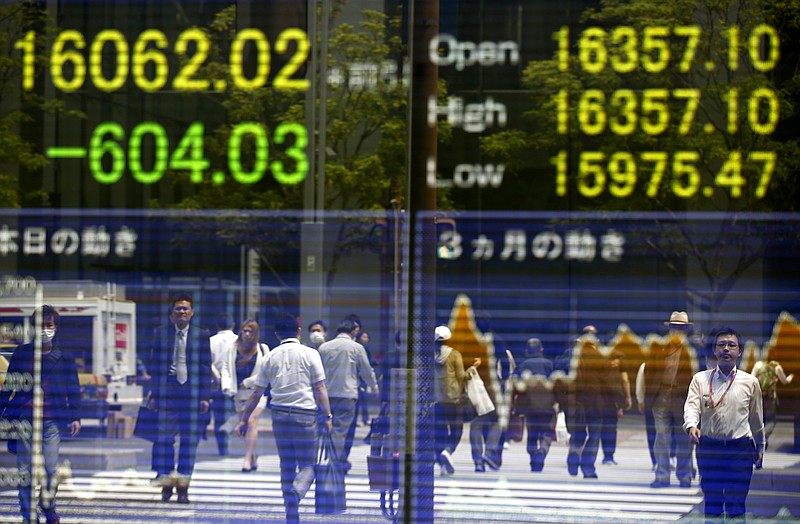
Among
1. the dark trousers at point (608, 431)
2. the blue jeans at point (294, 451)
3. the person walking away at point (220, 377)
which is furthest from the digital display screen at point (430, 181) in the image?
the blue jeans at point (294, 451)

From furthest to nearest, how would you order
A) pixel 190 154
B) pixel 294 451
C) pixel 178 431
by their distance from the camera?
pixel 294 451, pixel 178 431, pixel 190 154

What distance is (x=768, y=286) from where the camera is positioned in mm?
6762

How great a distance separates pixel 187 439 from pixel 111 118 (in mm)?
1912

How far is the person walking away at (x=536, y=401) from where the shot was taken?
24.1 feet

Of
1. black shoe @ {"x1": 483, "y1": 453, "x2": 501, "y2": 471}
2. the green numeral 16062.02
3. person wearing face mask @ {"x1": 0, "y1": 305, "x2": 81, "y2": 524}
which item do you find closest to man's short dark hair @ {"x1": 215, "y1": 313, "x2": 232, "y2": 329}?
person wearing face mask @ {"x1": 0, "y1": 305, "x2": 81, "y2": 524}

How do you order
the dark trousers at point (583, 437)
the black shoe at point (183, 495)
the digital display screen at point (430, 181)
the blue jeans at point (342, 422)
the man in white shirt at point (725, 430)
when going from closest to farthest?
1. the digital display screen at point (430, 181)
2. the man in white shirt at point (725, 430)
3. the dark trousers at point (583, 437)
4. the black shoe at point (183, 495)
5. the blue jeans at point (342, 422)

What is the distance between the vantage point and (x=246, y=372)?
859 centimetres

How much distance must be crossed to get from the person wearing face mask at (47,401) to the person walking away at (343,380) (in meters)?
1.41

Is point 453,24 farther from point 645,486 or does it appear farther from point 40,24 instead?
point 645,486

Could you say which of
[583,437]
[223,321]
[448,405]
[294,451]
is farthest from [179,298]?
[583,437]

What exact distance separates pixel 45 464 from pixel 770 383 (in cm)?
403

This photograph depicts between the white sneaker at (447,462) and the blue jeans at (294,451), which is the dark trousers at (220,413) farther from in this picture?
the white sneaker at (447,462)

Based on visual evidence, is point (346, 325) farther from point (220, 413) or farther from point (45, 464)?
point (45, 464)

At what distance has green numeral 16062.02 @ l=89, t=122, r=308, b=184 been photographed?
6.91 metres
